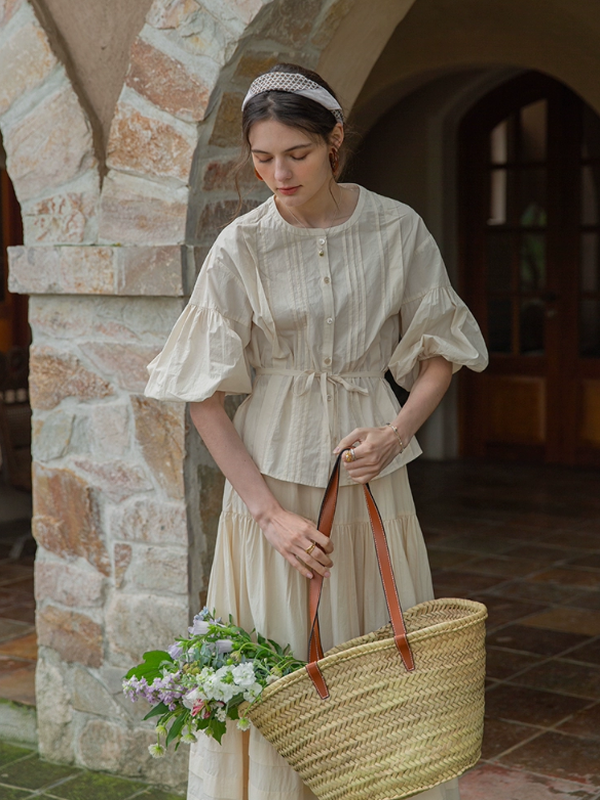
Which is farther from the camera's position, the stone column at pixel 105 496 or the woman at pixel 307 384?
the stone column at pixel 105 496

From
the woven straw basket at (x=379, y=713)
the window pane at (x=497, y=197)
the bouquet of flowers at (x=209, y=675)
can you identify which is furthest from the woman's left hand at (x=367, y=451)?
the window pane at (x=497, y=197)

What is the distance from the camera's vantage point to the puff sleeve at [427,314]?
6.91 ft

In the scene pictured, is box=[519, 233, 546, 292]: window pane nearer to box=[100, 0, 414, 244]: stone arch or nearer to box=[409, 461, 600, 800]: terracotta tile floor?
box=[409, 461, 600, 800]: terracotta tile floor

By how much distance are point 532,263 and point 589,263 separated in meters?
0.42

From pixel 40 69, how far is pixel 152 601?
4.87ft

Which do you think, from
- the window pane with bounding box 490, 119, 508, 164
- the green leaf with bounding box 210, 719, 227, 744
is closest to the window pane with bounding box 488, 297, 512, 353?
the window pane with bounding box 490, 119, 508, 164

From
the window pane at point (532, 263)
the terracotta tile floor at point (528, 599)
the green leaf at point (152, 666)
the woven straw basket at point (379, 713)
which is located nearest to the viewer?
the woven straw basket at point (379, 713)

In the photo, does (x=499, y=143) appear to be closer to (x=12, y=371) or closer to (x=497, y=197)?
(x=497, y=197)

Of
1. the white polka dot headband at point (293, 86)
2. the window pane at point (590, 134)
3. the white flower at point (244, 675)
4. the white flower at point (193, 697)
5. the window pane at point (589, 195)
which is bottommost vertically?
the white flower at point (193, 697)

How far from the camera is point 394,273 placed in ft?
6.85

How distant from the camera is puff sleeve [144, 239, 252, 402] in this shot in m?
2.03

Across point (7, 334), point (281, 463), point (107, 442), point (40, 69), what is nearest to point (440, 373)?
point (281, 463)

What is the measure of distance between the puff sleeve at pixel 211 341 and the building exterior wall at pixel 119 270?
2.28 feet

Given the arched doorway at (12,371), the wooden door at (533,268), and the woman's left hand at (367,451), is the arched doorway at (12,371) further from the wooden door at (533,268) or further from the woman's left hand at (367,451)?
the woman's left hand at (367,451)
